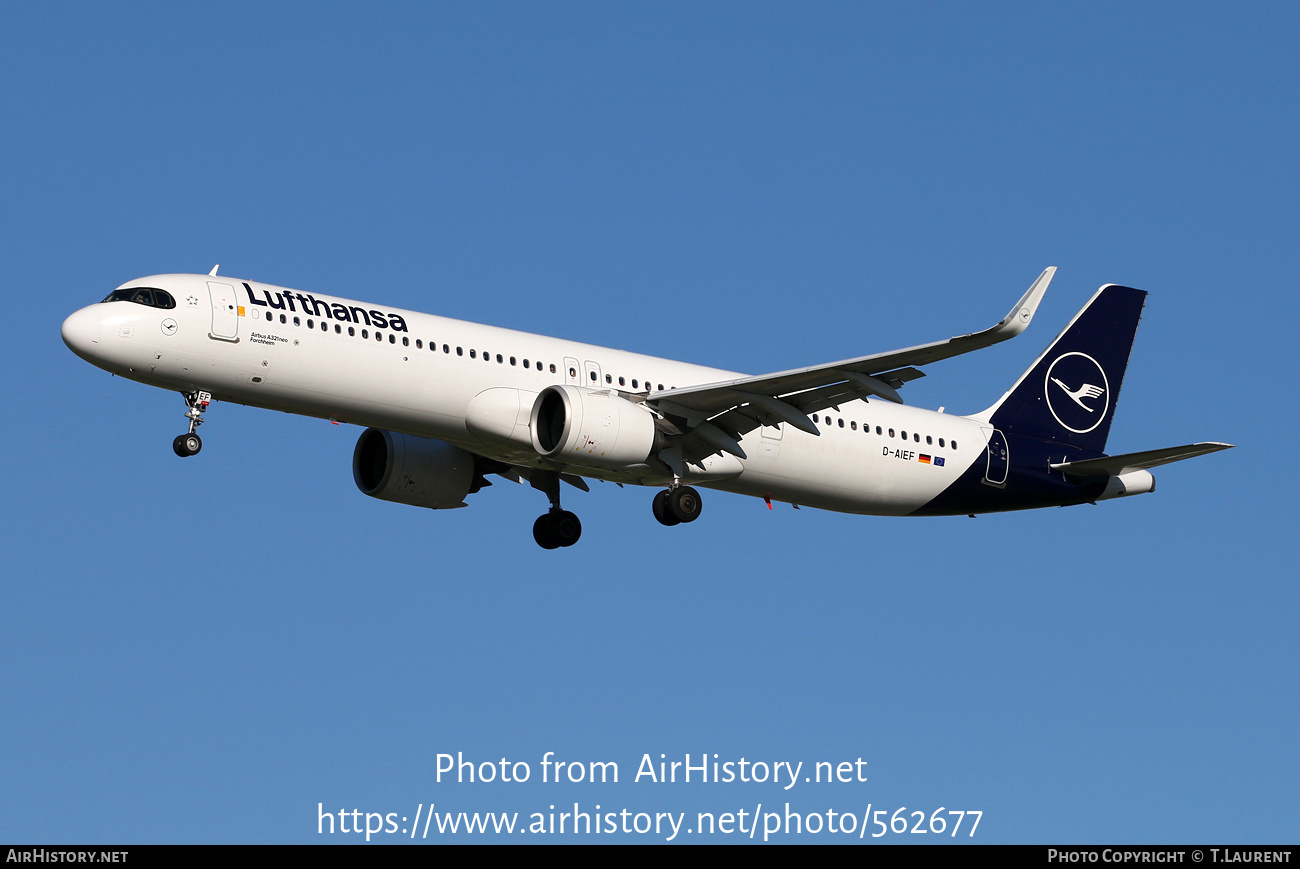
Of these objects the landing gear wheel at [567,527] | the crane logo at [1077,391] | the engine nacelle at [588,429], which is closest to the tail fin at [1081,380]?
the crane logo at [1077,391]

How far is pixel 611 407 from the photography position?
3444cm

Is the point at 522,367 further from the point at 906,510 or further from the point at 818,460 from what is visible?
the point at 906,510

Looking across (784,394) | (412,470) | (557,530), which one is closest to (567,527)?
(557,530)

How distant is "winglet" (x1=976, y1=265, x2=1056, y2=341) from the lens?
29953 millimetres

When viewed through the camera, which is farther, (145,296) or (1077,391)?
(1077,391)

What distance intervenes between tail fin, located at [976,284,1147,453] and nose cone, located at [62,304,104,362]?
2157 cm

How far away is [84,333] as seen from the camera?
31625 mm

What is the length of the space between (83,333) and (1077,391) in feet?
81.4

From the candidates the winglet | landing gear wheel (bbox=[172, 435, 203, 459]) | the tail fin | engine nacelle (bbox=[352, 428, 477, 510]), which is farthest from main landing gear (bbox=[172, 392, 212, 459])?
the tail fin

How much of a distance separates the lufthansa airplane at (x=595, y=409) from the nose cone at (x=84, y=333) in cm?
4

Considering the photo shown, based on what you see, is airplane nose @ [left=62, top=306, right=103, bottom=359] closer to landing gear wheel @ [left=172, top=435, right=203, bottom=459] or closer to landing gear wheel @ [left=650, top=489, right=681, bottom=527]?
landing gear wheel @ [left=172, top=435, right=203, bottom=459]

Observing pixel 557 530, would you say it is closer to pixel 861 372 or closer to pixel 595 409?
pixel 595 409

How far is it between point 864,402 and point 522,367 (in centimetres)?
893
